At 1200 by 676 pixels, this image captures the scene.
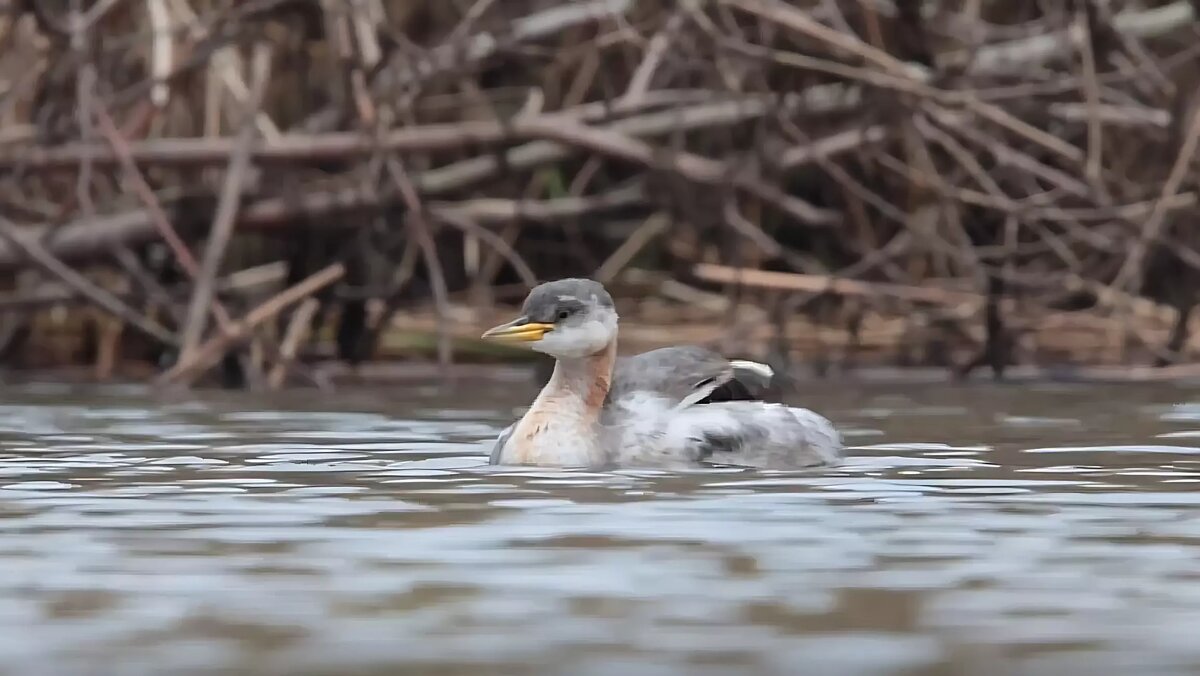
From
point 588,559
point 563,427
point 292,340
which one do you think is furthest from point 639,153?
point 588,559

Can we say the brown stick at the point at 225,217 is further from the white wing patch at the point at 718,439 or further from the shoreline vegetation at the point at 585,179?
the white wing patch at the point at 718,439

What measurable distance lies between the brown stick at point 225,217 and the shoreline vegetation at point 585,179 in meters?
0.02

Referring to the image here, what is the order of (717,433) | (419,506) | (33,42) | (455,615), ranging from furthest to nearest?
(33,42), (717,433), (419,506), (455,615)

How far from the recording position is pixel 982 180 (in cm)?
1037

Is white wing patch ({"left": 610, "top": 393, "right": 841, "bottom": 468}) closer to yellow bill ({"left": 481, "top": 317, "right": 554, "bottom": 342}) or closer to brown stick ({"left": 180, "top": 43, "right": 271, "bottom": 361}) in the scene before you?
yellow bill ({"left": 481, "top": 317, "right": 554, "bottom": 342})

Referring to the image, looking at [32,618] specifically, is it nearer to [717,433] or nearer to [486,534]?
[486,534]

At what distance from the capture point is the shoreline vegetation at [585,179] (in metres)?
9.99

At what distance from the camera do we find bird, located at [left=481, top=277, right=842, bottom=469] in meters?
6.58

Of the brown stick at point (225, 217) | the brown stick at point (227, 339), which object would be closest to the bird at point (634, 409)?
the brown stick at point (227, 339)

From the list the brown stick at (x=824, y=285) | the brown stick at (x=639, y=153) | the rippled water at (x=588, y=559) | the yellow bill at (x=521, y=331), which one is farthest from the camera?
the brown stick at (x=824, y=285)

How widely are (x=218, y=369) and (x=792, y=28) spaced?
8.64 feet

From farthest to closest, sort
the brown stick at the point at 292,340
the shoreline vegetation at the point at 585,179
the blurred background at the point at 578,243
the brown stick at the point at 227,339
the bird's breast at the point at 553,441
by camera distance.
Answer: the shoreline vegetation at the point at 585,179, the brown stick at the point at 292,340, the brown stick at the point at 227,339, the bird's breast at the point at 553,441, the blurred background at the point at 578,243

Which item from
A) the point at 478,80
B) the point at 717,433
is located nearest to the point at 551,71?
the point at 478,80

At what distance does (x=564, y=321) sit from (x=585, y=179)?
4.14m
